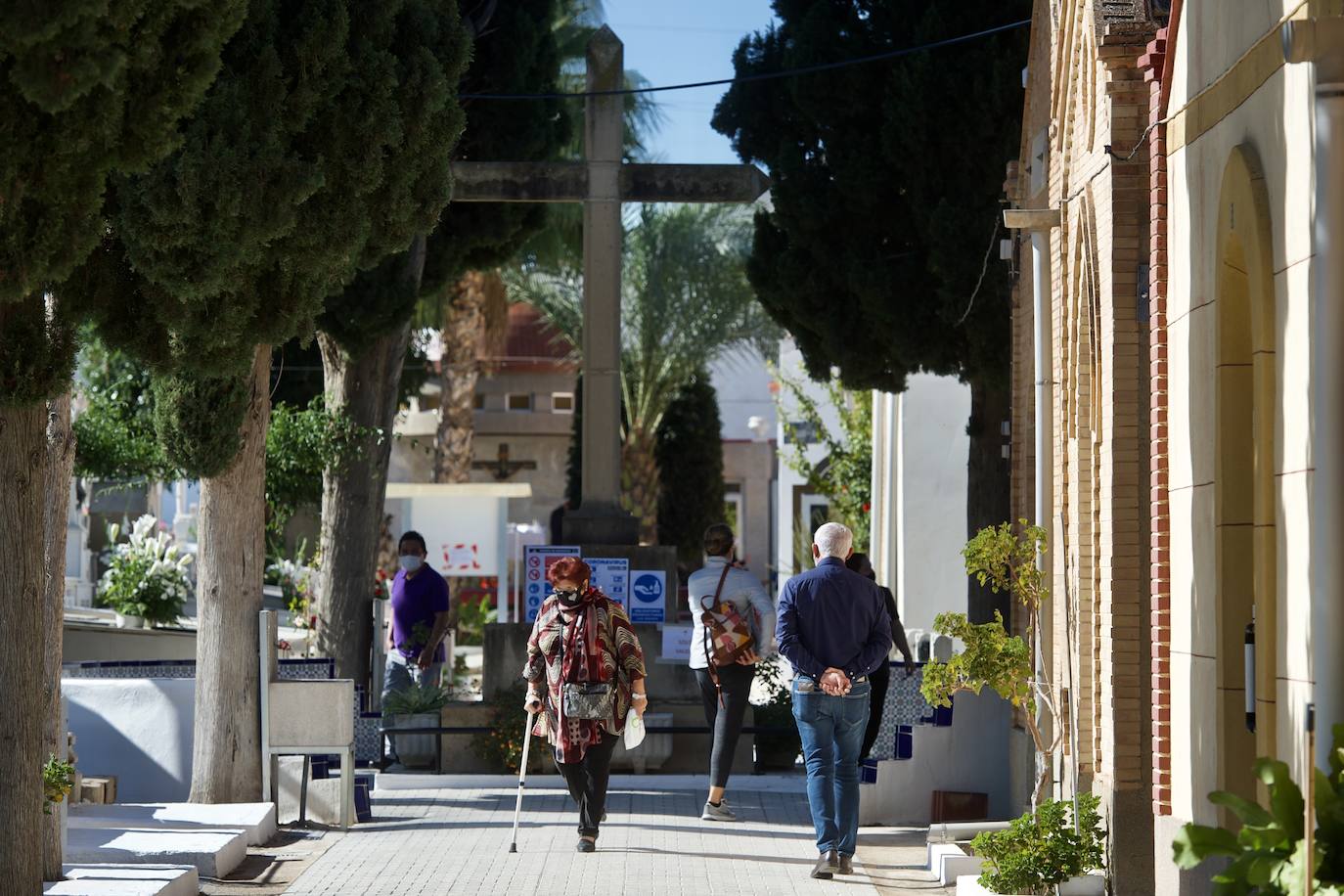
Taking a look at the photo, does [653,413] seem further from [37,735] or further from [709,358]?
[37,735]

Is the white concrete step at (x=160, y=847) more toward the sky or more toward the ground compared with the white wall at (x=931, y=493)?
more toward the ground

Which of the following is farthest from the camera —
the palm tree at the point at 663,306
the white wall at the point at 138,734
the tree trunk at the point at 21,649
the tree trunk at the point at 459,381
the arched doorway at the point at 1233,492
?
the palm tree at the point at 663,306

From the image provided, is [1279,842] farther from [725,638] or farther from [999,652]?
[725,638]

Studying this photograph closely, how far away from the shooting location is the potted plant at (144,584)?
18906 mm

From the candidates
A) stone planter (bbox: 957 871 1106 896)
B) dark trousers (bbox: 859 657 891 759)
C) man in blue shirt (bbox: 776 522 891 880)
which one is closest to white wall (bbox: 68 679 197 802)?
dark trousers (bbox: 859 657 891 759)

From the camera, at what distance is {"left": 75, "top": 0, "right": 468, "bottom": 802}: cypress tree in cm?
873

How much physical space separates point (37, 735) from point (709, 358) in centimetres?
2878

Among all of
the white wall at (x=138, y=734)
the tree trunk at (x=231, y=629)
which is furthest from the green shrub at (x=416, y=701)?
the tree trunk at (x=231, y=629)

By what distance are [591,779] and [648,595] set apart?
4.10m

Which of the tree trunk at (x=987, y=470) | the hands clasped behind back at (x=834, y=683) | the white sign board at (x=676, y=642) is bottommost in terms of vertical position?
the hands clasped behind back at (x=834, y=683)

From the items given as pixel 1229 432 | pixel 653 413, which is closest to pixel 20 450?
pixel 1229 432

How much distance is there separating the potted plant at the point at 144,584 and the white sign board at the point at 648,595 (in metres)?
6.48

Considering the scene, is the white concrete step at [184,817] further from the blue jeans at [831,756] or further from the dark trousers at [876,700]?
the dark trousers at [876,700]

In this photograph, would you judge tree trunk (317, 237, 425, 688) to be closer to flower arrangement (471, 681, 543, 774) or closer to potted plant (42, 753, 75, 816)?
flower arrangement (471, 681, 543, 774)
